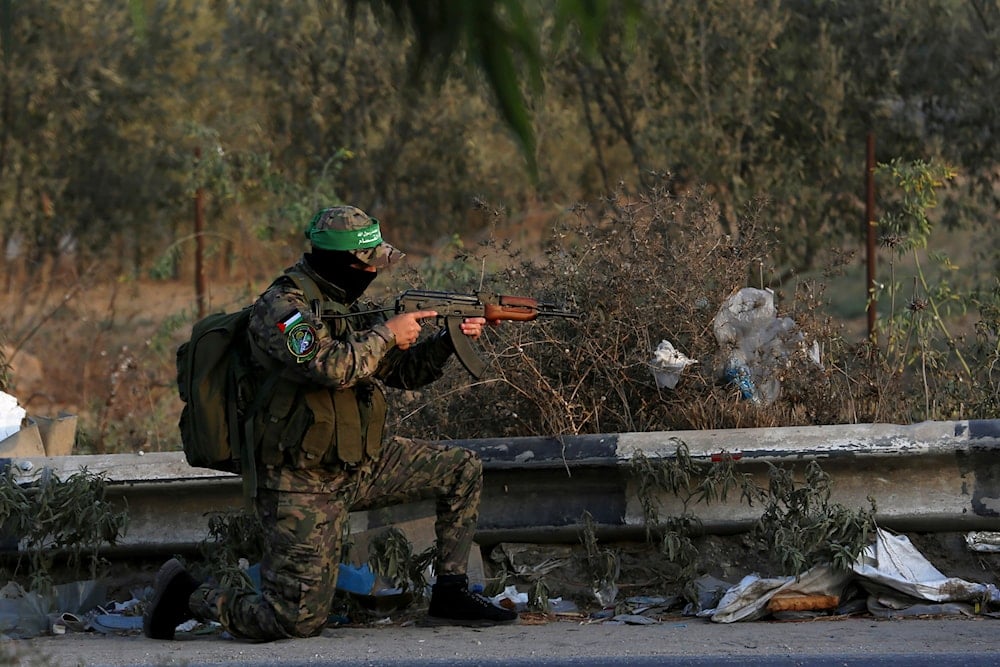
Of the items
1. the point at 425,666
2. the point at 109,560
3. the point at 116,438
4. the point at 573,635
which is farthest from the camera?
the point at 116,438

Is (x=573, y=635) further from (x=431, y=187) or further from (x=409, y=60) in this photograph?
(x=431, y=187)

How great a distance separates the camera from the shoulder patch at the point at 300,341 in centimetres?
475

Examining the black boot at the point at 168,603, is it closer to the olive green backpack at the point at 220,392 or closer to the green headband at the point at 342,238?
the olive green backpack at the point at 220,392

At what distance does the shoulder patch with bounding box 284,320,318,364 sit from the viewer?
475 cm

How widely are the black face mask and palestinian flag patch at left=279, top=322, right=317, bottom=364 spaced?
44 cm

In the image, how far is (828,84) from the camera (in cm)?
1218

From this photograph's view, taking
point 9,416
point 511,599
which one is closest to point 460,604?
point 511,599

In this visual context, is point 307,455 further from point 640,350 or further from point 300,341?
point 640,350

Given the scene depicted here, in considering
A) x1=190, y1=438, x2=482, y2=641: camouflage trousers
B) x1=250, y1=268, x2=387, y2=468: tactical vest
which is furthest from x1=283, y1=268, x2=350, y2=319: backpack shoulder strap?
x1=190, y1=438, x2=482, y2=641: camouflage trousers

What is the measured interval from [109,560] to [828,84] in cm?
823

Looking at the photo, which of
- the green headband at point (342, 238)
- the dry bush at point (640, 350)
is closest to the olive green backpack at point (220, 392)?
the green headband at point (342, 238)

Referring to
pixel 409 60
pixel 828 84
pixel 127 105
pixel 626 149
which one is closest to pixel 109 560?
pixel 409 60

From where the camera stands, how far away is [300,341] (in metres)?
4.76

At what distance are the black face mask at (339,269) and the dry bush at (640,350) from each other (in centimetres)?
93
